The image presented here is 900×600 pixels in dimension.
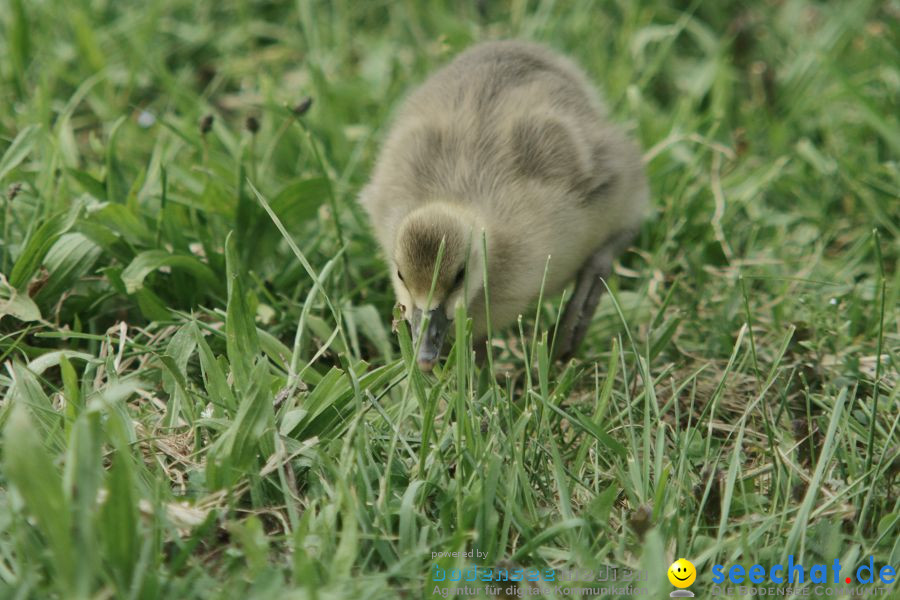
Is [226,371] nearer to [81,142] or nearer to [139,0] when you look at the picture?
[81,142]

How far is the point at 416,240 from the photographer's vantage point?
2.77 m

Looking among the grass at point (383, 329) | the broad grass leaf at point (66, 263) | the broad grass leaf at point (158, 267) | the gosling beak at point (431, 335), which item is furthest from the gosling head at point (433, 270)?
the broad grass leaf at point (66, 263)

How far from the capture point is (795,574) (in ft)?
7.42

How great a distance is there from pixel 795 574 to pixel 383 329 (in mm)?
1568

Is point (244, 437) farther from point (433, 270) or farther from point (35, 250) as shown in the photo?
point (35, 250)

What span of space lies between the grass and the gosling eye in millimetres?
263

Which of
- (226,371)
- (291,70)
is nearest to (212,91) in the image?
(291,70)

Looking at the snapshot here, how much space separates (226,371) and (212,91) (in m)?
2.41

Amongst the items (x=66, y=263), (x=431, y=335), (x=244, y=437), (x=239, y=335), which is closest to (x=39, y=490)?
(x=244, y=437)

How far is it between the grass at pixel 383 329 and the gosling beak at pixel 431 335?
2.1 inches

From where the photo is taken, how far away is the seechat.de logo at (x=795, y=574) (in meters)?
2.25

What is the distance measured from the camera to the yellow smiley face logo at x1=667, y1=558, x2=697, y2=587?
7.39ft

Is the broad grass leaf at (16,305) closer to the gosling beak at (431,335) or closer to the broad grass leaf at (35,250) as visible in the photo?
the broad grass leaf at (35,250)

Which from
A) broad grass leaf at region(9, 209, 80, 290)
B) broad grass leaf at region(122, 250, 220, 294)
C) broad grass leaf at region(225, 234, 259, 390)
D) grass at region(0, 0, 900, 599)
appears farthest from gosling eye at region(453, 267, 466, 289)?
broad grass leaf at region(9, 209, 80, 290)
